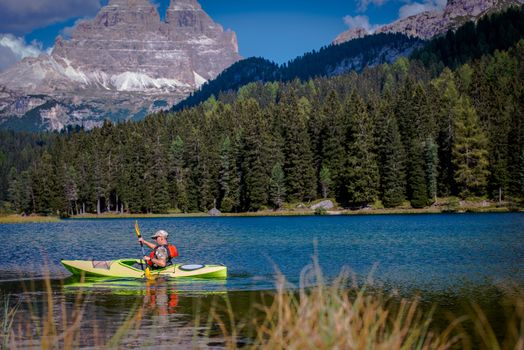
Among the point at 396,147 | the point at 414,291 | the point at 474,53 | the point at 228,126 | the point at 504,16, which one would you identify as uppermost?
the point at 504,16

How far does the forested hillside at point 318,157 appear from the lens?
9062 cm

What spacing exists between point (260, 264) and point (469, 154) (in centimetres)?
6444

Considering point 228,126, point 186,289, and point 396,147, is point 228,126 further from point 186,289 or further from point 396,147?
point 186,289

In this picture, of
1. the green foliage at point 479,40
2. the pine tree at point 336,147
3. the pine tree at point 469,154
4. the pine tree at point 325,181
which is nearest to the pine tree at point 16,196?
the pine tree at point 336,147

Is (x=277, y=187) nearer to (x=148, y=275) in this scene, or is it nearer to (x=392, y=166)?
(x=392, y=166)

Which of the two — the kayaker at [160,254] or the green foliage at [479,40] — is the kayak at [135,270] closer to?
the kayaker at [160,254]

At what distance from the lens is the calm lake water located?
20.4m

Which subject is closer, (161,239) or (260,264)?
(161,239)

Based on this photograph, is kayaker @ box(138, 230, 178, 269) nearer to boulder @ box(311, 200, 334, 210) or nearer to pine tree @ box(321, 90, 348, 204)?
boulder @ box(311, 200, 334, 210)

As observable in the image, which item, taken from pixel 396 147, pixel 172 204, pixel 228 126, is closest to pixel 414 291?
pixel 396 147

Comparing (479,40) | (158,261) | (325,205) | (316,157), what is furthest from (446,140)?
(479,40)

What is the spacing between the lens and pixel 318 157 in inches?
4200

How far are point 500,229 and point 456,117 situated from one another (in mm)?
47905

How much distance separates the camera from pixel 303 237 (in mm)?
49719
